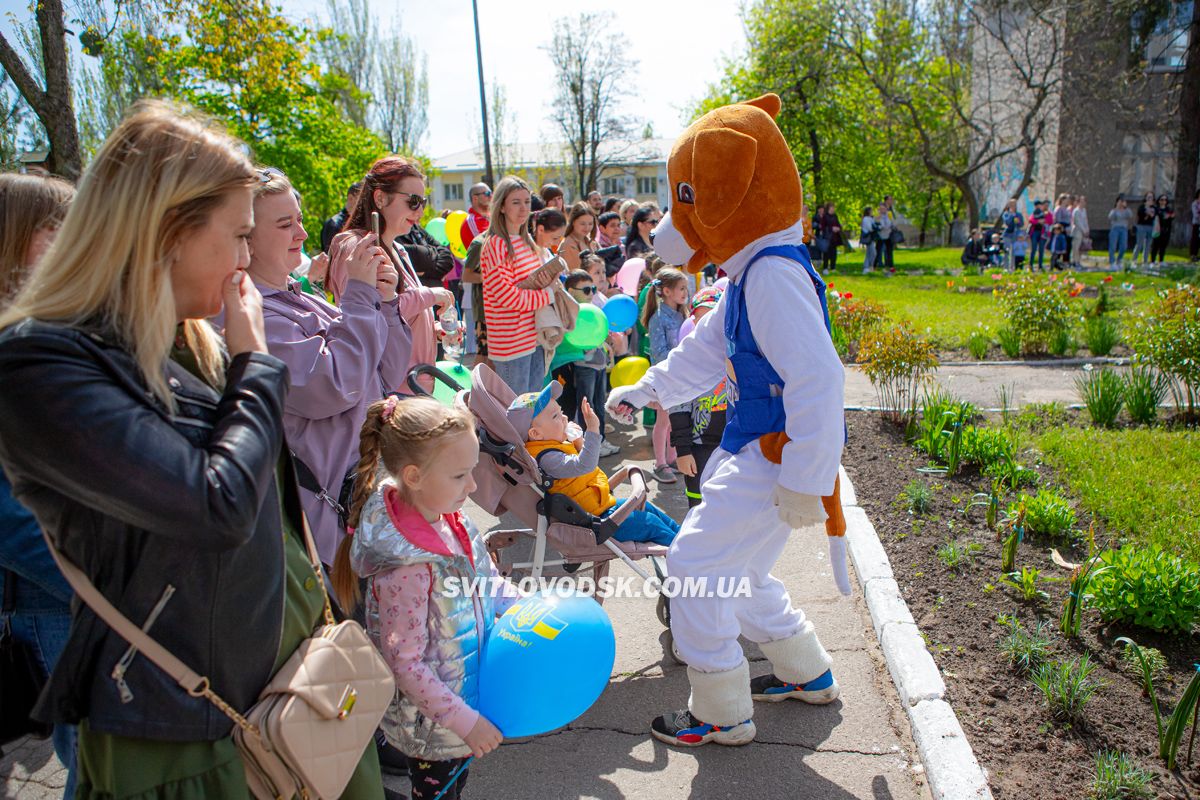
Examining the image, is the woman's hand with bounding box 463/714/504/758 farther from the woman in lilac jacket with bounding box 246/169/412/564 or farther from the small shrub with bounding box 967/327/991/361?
the small shrub with bounding box 967/327/991/361

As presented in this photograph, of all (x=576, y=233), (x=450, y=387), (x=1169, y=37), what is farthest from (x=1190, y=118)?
(x=450, y=387)

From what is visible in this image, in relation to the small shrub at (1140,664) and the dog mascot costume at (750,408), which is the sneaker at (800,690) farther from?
the small shrub at (1140,664)

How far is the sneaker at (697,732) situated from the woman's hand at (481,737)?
1155 mm

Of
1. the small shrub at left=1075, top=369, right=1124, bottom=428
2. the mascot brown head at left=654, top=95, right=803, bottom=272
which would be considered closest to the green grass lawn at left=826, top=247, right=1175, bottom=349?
the small shrub at left=1075, top=369, right=1124, bottom=428

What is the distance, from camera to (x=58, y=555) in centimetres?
144

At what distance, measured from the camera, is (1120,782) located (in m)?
2.66

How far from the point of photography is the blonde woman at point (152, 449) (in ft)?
4.31

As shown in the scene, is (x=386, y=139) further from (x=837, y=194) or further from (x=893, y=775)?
(x=893, y=775)

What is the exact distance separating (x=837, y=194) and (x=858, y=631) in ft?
106

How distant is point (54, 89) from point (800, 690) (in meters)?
7.31

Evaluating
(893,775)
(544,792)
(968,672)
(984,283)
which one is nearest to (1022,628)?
(968,672)

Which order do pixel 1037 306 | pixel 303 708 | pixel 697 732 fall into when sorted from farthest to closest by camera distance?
1. pixel 1037 306
2. pixel 697 732
3. pixel 303 708

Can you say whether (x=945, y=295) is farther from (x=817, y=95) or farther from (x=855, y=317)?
(x=817, y=95)

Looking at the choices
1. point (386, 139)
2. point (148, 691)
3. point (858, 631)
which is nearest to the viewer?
point (148, 691)
